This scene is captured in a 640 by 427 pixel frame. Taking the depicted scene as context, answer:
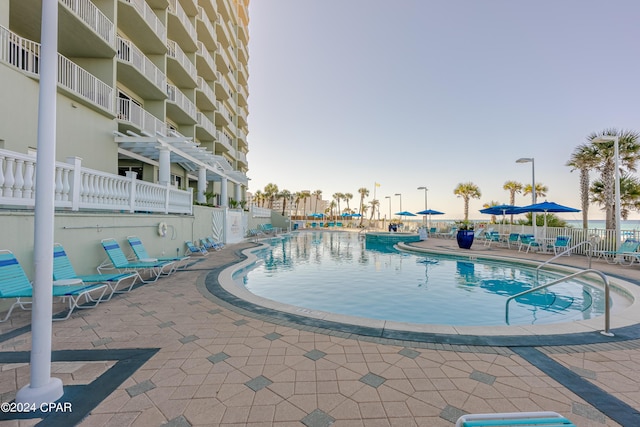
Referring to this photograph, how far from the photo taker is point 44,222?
216 centimetres

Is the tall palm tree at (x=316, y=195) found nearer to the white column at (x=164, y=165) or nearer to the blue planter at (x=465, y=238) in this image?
the blue planter at (x=465, y=238)

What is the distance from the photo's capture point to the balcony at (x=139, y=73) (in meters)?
12.0

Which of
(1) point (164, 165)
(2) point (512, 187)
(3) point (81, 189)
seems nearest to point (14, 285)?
(3) point (81, 189)

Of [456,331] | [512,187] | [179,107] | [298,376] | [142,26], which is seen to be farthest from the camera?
[512,187]

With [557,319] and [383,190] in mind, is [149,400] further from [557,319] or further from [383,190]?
[383,190]

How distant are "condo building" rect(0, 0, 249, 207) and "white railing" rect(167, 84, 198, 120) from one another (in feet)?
0.21

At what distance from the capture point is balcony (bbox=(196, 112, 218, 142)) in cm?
1970

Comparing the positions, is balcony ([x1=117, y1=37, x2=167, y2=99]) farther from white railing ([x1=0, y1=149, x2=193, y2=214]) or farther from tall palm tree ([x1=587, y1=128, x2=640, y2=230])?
tall palm tree ([x1=587, y1=128, x2=640, y2=230])

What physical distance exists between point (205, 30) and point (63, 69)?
13820 mm

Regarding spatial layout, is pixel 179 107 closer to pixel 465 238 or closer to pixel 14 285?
pixel 14 285

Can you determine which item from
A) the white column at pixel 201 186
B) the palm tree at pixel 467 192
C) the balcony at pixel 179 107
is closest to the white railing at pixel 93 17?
the balcony at pixel 179 107

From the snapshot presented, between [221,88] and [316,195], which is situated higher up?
[221,88]

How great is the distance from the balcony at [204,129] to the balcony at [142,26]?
17.0 feet

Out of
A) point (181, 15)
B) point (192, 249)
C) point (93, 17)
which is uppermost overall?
point (181, 15)
